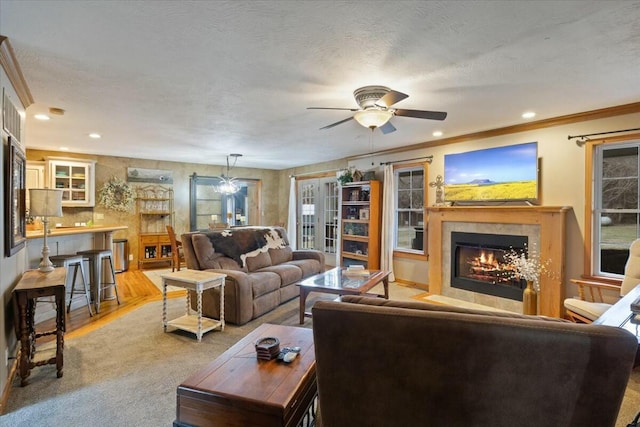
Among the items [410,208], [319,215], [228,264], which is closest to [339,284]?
[228,264]

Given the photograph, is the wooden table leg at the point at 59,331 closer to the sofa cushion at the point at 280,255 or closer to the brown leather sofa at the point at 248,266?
the brown leather sofa at the point at 248,266

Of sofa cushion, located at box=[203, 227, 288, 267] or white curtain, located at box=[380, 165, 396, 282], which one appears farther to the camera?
white curtain, located at box=[380, 165, 396, 282]

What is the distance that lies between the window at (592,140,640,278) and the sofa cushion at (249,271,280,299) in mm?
3679

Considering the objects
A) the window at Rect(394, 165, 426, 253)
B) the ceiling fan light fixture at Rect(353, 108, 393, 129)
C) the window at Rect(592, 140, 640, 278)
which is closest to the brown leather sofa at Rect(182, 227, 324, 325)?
the window at Rect(394, 165, 426, 253)

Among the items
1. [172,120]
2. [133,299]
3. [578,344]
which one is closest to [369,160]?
[172,120]

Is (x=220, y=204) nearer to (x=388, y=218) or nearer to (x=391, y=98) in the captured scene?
(x=388, y=218)

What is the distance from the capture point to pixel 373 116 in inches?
115

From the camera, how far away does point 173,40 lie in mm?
2113

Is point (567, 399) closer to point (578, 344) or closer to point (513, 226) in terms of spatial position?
point (578, 344)

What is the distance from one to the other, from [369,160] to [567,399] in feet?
18.3

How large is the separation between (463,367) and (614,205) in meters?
3.70

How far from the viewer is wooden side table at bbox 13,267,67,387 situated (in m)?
2.46

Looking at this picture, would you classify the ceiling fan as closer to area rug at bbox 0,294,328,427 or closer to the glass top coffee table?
the glass top coffee table

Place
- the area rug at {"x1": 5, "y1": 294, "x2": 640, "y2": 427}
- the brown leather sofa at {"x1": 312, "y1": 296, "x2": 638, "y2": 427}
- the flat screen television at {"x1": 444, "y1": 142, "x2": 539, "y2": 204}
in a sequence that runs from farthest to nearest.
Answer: the flat screen television at {"x1": 444, "y1": 142, "x2": 539, "y2": 204}
the area rug at {"x1": 5, "y1": 294, "x2": 640, "y2": 427}
the brown leather sofa at {"x1": 312, "y1": 296, "x2": 638, "y2": 427}
